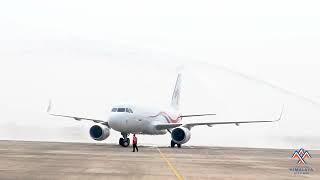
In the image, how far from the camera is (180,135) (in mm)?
55250

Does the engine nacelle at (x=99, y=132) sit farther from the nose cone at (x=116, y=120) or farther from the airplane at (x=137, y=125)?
the nose cone at (x=116, y=120)

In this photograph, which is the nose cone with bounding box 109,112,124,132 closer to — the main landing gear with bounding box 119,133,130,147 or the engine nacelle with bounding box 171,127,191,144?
the main landing gear with bounding box 119,133,130,147

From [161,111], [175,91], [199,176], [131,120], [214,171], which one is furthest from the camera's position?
[175,91]

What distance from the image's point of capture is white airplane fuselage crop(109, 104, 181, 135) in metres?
52.8

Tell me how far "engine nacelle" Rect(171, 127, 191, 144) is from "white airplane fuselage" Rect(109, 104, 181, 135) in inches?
98.8

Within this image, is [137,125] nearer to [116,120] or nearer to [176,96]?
[116,120]

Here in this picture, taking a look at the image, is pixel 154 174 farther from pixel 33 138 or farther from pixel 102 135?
pixel 33 138

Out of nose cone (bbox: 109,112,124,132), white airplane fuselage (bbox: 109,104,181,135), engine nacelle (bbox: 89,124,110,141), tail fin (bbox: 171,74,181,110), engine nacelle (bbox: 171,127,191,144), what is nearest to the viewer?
nose cone (bbox: 109,112,124,132)

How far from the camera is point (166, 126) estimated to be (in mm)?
56656

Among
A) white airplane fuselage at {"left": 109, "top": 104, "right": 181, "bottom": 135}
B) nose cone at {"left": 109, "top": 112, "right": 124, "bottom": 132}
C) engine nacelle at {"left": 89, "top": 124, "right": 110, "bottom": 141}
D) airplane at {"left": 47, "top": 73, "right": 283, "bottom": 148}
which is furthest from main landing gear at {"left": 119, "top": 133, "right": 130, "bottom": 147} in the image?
nose cone at {"left": 109, "top": 112, "right": 124, "bottom": 132}

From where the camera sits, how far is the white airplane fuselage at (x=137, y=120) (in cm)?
5284

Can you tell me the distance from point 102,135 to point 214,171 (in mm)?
31487

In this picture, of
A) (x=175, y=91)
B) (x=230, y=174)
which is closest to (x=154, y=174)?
(x=230, y=174)

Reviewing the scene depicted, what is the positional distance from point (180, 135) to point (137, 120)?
4.44 meters
